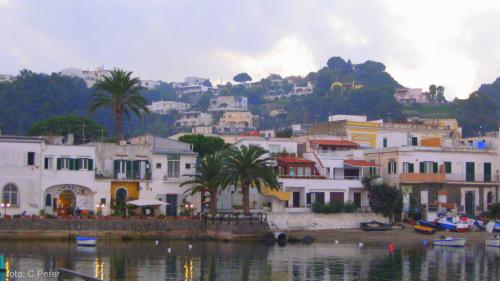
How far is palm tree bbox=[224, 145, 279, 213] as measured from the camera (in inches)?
2832

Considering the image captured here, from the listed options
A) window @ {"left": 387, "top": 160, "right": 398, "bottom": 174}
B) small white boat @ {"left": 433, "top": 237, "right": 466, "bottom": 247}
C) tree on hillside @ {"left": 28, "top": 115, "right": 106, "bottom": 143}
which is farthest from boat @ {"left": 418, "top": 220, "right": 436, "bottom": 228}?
tree on hillside @ {"left": 28, "top": 115, "right": 106, "bottom": 143}

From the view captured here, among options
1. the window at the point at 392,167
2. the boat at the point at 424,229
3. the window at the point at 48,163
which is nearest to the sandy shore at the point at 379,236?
the boat at the point at 424,229

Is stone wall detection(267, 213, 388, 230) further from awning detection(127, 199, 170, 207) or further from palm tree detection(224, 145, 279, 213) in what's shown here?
awning detection(127, 199, 170, 207)

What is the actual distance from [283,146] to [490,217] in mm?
20977

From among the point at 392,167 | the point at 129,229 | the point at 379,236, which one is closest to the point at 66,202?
the point at 129,229

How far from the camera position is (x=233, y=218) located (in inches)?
2842

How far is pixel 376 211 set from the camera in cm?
7931

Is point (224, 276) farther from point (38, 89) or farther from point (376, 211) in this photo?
point (38, 89)

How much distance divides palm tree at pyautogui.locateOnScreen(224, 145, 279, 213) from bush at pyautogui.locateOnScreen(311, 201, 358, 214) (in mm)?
6255

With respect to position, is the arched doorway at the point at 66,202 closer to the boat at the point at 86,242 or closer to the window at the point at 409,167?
the boat at the point at 86,242

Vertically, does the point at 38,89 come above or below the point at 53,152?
above

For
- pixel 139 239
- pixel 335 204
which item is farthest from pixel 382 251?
pixel 139 239

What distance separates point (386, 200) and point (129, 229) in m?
23.1

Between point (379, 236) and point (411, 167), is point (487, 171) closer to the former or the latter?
point (411, 167)
